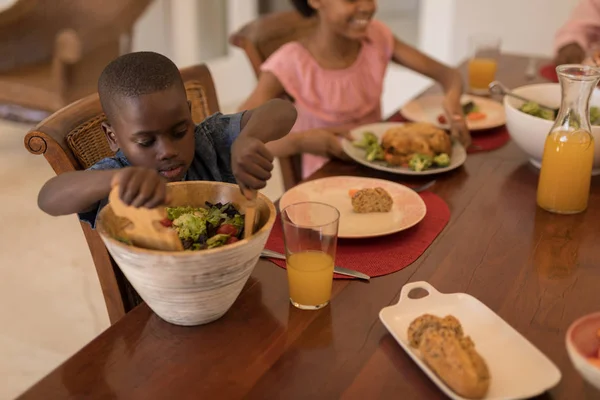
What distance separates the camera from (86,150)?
4.14 ft

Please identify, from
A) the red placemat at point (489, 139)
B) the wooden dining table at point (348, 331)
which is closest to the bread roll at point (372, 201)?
the wooden dining table at point (348, 331)

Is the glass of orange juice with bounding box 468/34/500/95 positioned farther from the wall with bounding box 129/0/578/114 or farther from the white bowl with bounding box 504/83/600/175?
the wall with bounding box 129/0/578/114

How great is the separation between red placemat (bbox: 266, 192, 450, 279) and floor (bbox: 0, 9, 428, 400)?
0.96 meters

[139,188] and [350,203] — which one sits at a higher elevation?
[139,188]

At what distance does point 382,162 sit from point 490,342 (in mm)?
724

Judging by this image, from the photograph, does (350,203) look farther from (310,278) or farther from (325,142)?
(310,278)

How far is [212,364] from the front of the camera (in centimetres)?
90

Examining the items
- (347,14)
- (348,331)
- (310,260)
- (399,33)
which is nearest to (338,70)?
(347,14)

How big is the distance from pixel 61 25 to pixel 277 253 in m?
2.79

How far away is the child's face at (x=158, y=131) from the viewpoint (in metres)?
1.10

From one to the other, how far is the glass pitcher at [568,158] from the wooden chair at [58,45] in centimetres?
225

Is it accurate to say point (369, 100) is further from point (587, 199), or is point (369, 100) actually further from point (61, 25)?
point (61, 25)

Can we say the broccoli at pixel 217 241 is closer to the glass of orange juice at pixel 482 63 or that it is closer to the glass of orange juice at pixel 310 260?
the glass of orange juice at pixel 310 260

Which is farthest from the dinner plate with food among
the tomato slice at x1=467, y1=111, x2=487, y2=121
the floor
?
the floor
